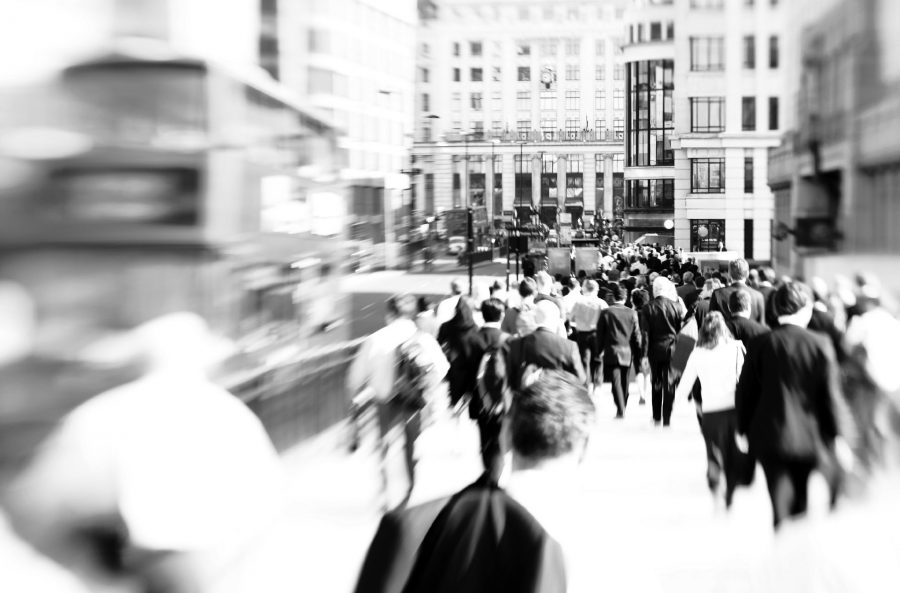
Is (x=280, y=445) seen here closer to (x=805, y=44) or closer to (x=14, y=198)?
(x=14, y=198)

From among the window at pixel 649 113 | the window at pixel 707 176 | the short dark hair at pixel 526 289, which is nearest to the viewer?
the window at pixel 707 176

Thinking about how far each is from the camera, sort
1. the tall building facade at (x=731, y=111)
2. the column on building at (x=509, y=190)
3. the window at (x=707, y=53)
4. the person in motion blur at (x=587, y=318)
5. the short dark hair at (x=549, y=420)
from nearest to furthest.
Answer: the short dark hair at (x=549, y=420)
the tall building facade at (x=731, y=111)
the window at (x=707, y=53)
the person in motion blur at (x=587, y=318)
the column on building at (x=509, y=190)

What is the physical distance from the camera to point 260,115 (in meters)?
4.36

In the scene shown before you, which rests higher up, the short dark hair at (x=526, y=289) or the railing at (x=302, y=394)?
the short dark hair at (x=526, y=289)

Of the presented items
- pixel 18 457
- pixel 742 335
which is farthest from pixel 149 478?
pixel 742 335

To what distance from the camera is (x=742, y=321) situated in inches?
271

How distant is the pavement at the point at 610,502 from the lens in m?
5.34

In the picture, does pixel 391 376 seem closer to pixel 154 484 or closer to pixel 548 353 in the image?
pixel 548 353

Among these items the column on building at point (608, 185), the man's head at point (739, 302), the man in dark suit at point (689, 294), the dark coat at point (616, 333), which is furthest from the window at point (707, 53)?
the column on building at point (608, 185)

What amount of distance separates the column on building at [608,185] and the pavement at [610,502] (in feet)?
251

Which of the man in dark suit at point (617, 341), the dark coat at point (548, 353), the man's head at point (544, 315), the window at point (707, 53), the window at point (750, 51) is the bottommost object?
the man in dark suit at point (617, 341)

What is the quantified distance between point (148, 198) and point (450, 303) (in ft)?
16.0

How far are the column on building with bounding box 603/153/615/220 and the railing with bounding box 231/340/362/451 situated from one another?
79248 millimetres

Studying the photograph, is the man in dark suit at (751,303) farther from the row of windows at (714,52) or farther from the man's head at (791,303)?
the man's head at (791,303)
